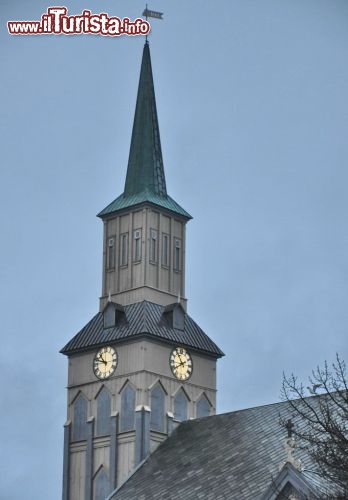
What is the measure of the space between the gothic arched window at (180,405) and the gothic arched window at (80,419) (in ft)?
20.5

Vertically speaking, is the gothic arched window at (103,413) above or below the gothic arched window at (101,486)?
above

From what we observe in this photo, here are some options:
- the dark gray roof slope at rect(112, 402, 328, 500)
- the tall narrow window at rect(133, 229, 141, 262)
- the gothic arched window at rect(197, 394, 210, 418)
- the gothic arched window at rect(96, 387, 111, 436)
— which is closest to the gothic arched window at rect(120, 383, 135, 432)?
the gothic arched window at rect(96, 387, 111, 436)

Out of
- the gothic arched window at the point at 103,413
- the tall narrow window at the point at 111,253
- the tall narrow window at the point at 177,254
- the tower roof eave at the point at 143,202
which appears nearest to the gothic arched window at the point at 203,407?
the gothic arched window at the point at 103,413

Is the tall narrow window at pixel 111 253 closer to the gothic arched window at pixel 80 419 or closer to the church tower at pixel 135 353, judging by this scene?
the church tower at pixel 135 353

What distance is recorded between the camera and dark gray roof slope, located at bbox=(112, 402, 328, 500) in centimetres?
8581

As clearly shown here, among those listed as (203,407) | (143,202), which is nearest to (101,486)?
(203,407)

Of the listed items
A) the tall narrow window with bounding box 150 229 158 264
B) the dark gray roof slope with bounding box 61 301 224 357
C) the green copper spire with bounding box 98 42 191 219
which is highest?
the green copper spire with bounding box 98 42 191 219

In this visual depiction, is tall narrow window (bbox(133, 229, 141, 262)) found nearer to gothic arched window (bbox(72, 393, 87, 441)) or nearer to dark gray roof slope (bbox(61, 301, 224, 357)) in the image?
dark gray roof slope (bbox(61, 301, 224, 357))

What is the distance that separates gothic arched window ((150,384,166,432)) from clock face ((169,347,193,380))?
6.00ft

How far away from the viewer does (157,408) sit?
99312 millimetres

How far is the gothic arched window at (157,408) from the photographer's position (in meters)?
98.9

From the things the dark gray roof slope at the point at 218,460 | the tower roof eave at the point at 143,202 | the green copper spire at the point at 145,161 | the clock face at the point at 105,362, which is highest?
the green copper spire at the point at 145,161

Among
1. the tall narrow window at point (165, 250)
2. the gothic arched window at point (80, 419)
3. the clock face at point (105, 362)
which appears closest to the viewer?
the clock face at point (105, 362)

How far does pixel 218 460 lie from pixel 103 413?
1262cm
